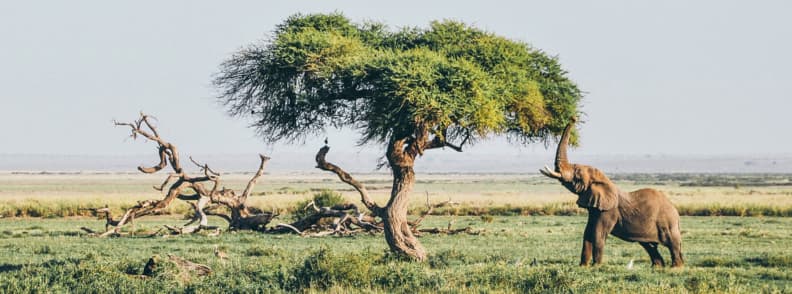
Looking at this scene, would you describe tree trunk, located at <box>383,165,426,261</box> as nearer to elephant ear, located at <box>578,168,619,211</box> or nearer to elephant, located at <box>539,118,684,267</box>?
elephant, located at <box>539,118,684,267</box>

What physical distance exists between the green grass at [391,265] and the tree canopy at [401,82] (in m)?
2.72

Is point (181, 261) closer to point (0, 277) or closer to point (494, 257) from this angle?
point (0, 277)

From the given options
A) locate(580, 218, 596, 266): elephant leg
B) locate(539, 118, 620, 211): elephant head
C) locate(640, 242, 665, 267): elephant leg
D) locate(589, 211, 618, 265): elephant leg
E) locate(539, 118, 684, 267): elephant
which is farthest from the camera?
locate(640, 242, 665, 267): elephant leg

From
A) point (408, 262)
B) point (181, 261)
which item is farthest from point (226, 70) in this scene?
point (408, 262)

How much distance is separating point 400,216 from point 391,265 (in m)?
2.01

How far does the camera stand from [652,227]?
64.6ft

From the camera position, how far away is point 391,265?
18.5m

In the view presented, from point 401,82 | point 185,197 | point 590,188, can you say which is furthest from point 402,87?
point 185,197

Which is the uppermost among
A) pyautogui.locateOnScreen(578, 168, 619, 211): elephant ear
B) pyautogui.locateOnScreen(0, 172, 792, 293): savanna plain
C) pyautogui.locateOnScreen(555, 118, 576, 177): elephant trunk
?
pyautogui.locateOnScreen(555, 118, 576, 177): elephant trunk

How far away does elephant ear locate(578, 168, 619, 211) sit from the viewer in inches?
763

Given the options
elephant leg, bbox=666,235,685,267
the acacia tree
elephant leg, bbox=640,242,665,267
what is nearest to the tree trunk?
the acacia tree

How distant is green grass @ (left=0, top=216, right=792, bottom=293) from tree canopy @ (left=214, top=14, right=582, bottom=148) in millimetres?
2725

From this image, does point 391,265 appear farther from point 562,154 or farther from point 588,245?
point 588,245

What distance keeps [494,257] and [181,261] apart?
748 centimetres
